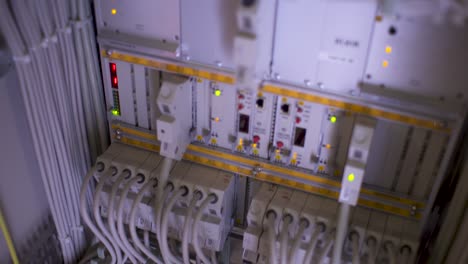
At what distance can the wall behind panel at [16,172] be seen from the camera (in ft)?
8.00

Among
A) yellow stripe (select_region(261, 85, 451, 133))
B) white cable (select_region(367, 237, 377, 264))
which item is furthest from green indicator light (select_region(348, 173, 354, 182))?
white cable (select_region(367, 237, 377, 264))

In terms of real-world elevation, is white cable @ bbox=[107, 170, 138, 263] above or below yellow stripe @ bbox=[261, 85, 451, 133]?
below

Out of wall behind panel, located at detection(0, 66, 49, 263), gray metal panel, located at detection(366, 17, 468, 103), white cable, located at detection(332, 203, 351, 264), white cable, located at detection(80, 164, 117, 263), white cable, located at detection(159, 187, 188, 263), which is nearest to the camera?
gray metal panel, located at detection(366, 17, 468, 103)

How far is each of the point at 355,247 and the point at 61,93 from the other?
66.5 inches

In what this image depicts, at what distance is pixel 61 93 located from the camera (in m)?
2.56

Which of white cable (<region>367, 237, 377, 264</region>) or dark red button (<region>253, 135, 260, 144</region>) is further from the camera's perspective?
dark red button (<region>253, 135, 260, 144</region>)

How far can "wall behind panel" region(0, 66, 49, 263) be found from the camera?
2.44 metres

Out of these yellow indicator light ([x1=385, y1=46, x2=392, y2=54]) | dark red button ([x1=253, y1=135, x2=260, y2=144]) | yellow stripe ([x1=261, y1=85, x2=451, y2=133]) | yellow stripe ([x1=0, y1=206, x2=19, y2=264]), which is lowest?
yellow stripe ([x1=0, y1=206, x2=19, y2=264])

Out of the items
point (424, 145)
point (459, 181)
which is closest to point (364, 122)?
point (424, 145)

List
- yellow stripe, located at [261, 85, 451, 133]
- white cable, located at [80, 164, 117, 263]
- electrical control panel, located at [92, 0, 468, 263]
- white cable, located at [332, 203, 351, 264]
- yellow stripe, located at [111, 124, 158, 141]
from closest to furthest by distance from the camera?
1. electrical control panel, located at [92, 0, 468, 263]
2. yellow stripe, located at [261, 85, 451, 133]
3. white cable, located at [332, 203, 351, 264]
4. white cable, located at [80, 164, 117, 263]
5. yellow stripe, located at [111, 124, 158, 141]

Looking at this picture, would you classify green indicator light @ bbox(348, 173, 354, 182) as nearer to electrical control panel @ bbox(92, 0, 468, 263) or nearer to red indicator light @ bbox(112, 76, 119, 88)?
electrical control panel @ bbox(92, 0, 468, 263)

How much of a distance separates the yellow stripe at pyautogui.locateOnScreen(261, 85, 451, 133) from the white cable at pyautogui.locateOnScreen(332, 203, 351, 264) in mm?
451

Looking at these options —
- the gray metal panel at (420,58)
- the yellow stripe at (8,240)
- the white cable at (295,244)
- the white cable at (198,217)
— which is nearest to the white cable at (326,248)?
the white cable at (295,244)

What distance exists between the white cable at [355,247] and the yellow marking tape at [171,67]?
0.98 metres
